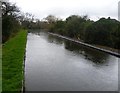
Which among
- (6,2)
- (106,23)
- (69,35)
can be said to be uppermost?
(6,2)

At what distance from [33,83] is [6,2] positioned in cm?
3259

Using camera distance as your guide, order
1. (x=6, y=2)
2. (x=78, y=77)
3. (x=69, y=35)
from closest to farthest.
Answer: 1. (x=78, y=77)
2. (x=6, y=2)
3. (x=69, y=35)

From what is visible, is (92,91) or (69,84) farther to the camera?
(69,84)

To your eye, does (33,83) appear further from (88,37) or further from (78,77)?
(88,37)

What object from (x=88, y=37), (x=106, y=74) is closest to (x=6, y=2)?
(x=88, y=37)

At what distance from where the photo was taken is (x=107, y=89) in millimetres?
9469

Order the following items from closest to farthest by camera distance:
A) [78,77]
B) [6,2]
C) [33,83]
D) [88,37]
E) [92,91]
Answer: [92,91]
[33,83]
[78,77]
[88,37]
[6,2]

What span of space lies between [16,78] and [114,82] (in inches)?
169

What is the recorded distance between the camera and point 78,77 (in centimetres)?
1164

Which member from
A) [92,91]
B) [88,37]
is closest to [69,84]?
[92,91]

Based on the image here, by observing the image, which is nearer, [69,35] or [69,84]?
[69,84]

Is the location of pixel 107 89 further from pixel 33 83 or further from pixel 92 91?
pixel 33 83

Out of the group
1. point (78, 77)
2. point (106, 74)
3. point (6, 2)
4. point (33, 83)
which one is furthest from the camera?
point (6, 2)

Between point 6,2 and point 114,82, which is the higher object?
point 6,2
